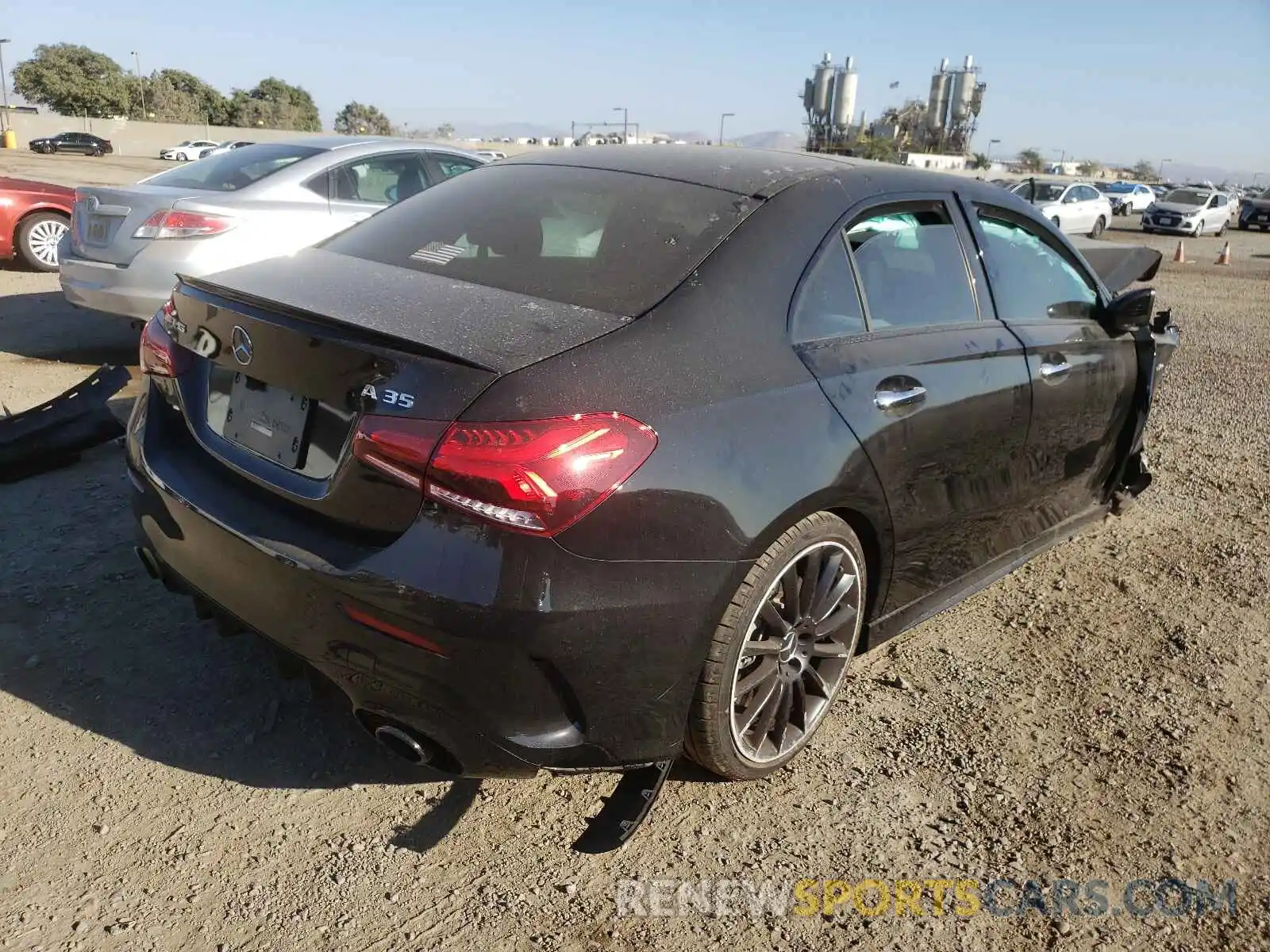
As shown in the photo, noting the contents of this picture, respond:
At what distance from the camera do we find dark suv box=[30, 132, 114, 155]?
172 feet

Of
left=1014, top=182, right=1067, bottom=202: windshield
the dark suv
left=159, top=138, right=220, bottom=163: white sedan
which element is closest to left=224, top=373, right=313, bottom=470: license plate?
left=1014, top=182, right=1067, bottom=202: windshield

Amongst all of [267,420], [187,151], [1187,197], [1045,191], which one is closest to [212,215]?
[267,420]

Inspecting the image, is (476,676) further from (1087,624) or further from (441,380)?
(1087,624)

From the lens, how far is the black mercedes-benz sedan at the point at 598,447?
2010 mm

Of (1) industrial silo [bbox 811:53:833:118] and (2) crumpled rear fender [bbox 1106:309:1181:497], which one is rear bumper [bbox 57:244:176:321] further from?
(1) industrial silo [bbox 811:53:833:118]

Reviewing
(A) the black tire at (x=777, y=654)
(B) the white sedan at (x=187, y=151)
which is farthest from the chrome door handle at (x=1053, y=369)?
(B) the white sedan at (x=187, y=151)

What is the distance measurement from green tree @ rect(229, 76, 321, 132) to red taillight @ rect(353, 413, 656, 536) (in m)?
91.1

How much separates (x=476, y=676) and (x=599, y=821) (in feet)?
1.97

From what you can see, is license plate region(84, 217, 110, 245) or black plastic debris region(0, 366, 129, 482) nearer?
black plastic debris region(0, 366, 129, 482)

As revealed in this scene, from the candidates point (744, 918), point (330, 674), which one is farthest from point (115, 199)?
point (744, 918)

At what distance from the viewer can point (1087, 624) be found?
12.4 ft

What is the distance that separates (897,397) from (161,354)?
6.84 feet

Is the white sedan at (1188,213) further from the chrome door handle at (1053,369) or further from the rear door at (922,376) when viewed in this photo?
the rear door at (922,376)

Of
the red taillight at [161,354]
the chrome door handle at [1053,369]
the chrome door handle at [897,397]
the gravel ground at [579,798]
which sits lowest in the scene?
the gravel ground at [579,798]
